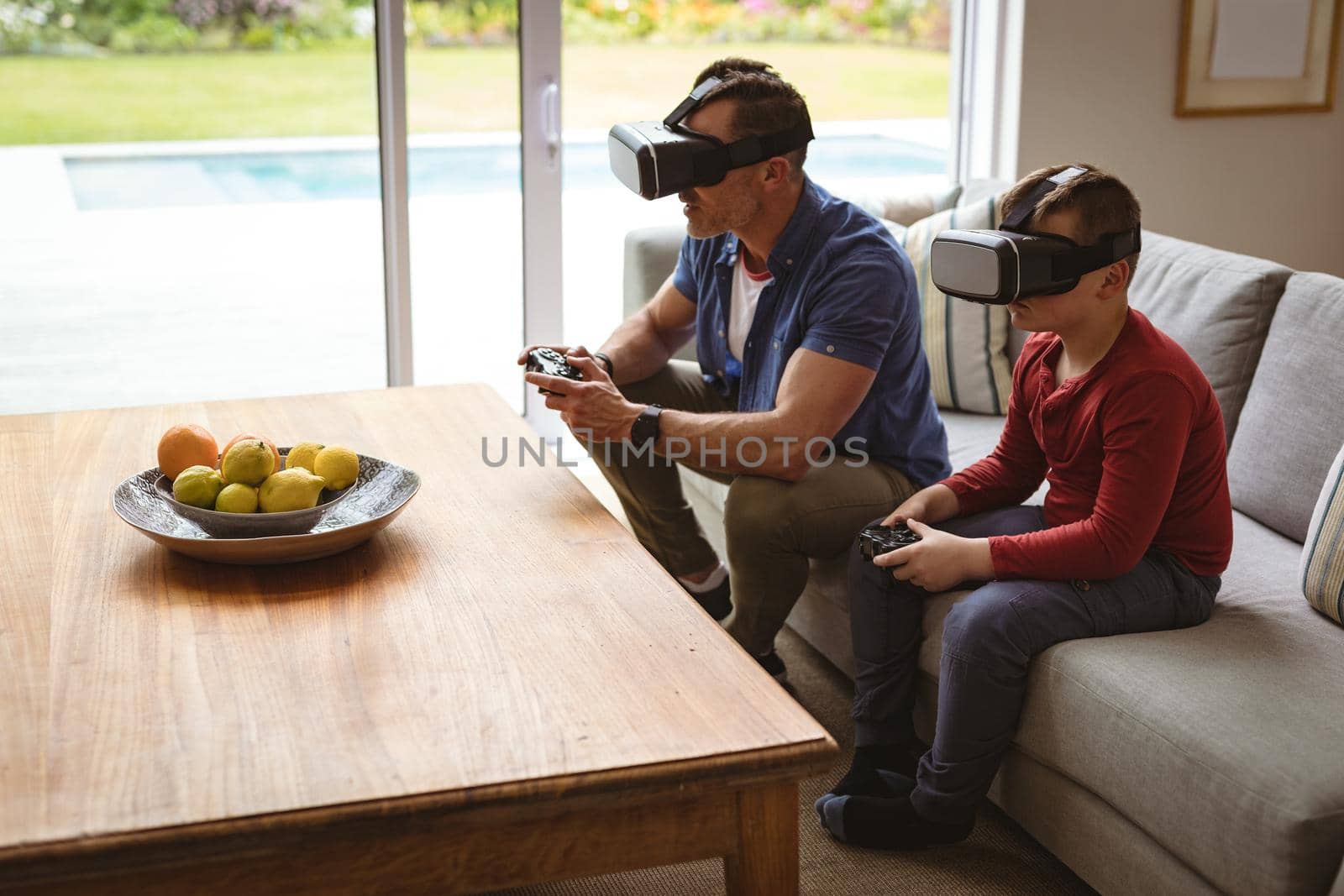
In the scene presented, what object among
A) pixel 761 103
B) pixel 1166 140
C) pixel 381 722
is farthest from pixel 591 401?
pixel 1166 140

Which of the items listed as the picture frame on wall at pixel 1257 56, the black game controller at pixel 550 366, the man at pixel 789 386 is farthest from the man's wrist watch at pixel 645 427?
the picture frame on wall at pixel 1257 56

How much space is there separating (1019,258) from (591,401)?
2.44ft

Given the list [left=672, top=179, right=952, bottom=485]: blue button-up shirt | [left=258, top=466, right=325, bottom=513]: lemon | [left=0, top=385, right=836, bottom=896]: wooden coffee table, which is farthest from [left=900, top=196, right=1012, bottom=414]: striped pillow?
[left=258, top=466, right=325, bottom=513]: lemon

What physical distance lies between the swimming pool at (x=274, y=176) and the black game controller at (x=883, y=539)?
1.91 meters

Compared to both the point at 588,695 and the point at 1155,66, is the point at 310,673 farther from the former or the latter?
the point at 1155,66

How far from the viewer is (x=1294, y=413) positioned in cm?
202

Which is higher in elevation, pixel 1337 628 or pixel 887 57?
pixel 887 57

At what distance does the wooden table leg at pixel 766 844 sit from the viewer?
124 centimetres

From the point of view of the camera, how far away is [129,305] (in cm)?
363

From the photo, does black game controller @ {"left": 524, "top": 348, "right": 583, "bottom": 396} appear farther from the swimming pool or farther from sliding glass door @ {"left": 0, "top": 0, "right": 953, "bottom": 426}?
the swimming pool

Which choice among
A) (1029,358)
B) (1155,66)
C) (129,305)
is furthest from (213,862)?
(1155,66)

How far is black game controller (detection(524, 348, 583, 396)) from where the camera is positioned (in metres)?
2.10

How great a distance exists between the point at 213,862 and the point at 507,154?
2.63 metres

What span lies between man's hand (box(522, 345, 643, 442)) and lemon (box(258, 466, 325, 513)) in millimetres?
506
